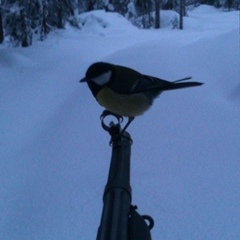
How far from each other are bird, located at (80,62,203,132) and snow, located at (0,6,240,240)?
1.11 meters

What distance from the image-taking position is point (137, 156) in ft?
11.8

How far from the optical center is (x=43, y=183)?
330cm

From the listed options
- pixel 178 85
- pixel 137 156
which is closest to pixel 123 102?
pixel 178 85

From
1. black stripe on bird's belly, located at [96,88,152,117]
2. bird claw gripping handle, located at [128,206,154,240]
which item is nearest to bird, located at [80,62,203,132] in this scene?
black stripe on bird's belly, located at [96,88,152,117]

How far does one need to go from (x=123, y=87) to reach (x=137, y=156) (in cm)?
163

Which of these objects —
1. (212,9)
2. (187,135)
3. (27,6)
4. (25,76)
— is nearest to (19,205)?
Result: (187,135)

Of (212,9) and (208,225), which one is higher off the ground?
(208,225)

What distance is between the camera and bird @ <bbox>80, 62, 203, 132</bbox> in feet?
6.61

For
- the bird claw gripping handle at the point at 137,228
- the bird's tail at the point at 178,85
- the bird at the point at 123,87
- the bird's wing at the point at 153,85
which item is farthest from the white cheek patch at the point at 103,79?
the bird claw gripping handle at the point at 137,228

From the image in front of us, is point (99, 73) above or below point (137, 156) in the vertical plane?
above

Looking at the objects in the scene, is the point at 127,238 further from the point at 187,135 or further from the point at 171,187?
the point at 187,135

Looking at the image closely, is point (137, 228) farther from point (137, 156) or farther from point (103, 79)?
point (137, 156)

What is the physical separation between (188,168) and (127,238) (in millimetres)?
2441

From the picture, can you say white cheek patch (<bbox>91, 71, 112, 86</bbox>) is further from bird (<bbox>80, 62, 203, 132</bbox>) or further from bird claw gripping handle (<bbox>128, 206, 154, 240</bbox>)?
bird claw gripping handle (<bbox>128, 206, 154, 240</bbox>)
